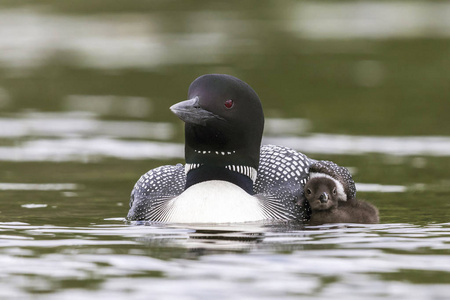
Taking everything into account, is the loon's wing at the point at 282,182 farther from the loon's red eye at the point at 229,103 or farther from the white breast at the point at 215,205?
the loon's red eye at the point at 229,103

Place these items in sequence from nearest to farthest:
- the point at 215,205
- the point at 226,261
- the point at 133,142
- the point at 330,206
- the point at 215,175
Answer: the point at 226,261 → the point at 215,205 → the point at 215,175 → the point at 330,206 → the point at 133,142

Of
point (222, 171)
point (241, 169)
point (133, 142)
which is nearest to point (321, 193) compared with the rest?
point (241, 169)

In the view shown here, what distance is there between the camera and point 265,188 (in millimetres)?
8250

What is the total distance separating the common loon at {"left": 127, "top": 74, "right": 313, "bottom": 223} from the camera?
7.70 m

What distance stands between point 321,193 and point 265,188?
17.7 inches

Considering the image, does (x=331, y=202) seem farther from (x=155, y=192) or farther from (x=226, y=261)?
(x=226, y=261)

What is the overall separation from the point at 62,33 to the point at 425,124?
18.7 meters

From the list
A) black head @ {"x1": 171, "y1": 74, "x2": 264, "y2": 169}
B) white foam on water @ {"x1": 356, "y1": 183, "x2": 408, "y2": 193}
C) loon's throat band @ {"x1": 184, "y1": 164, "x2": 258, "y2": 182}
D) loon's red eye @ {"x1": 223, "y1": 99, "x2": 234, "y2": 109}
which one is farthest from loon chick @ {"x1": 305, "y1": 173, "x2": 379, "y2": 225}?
white foam on water @ {"x1": 356, "y1": 183, "x2": 408, "y2": 193}

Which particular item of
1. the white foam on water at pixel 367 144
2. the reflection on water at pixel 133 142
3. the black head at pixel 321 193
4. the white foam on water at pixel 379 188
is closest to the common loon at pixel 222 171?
the black head at pixel 321 193

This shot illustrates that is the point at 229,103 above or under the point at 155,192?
above

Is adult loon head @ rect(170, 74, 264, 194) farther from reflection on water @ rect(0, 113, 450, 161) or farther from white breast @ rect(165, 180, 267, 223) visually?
reflection on water @ rect(0, 113, 450, 161)

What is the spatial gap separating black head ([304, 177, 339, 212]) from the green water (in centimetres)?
22

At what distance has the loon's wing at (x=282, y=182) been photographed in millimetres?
8008

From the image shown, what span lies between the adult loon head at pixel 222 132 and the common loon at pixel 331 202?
18.3 inches
